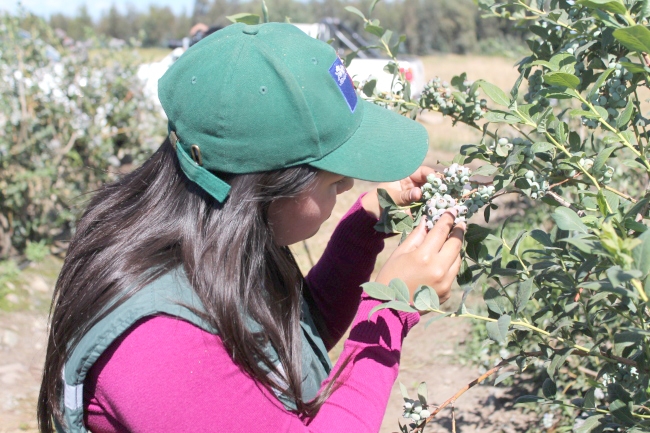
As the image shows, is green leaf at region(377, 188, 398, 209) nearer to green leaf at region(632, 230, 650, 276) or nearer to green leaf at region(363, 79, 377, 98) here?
green leaf at region(363, 79, 377, 98)

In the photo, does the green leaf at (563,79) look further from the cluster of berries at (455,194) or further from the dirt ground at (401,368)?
the dirt ground at (401,368)

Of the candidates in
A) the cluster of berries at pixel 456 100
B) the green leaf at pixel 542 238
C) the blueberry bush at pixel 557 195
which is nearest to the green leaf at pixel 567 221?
the blueberry bush at pixel 557 195

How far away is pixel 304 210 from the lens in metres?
1.22

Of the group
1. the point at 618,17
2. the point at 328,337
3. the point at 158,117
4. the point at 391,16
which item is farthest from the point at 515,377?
the point at 391,16

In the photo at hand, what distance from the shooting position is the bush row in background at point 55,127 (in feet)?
13.6

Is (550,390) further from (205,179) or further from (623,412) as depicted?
(205,179)

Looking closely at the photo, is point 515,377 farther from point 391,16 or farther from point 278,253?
point 391,16

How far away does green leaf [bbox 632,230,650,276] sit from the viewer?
0.85m

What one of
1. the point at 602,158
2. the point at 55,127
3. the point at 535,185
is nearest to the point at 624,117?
the point at 602,158

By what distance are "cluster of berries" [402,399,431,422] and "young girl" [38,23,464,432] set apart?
109 millimetres

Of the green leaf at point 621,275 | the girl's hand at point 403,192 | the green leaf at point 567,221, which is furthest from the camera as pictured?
the girl's hand at point 403,192

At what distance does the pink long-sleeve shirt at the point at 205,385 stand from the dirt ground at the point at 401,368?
674 millimetres

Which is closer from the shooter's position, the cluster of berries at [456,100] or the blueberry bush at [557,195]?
the blueberry bush at [557,195]

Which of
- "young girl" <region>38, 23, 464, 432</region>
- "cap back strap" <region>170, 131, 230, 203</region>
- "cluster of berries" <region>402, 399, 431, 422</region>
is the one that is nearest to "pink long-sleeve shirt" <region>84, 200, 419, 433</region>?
"young girl" <region>38, 23, 464, 432</region>
